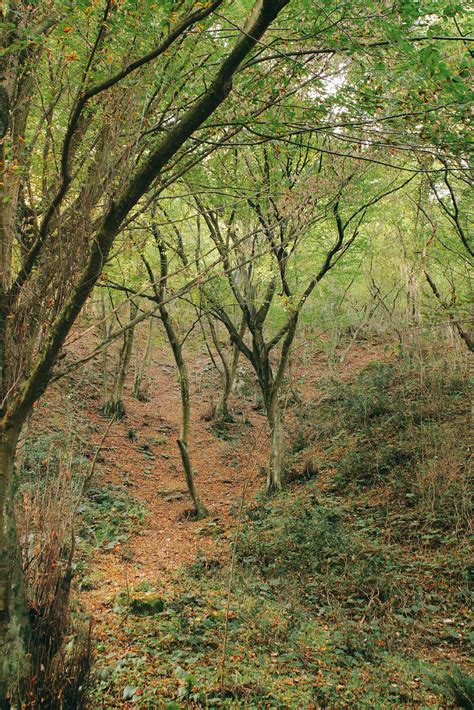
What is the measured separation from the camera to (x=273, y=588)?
5777 mm

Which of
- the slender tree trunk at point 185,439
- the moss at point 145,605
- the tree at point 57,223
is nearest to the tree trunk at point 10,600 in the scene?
the tree at point 57,223

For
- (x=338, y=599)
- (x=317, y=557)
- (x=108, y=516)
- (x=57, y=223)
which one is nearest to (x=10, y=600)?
(x=57, y=223)

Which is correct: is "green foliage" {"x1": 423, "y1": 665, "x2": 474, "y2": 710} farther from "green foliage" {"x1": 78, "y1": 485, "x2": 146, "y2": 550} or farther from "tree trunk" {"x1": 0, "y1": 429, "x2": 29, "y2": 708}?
"green foliage" {"x1": 78, "y1": 485, "x2": 146, "y2": 550}

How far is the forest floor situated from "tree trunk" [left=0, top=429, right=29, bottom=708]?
0.78 meters

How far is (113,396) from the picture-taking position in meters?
14.1

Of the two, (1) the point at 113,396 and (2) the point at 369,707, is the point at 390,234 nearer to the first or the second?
(1) the point at 113,396

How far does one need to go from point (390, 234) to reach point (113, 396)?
901 cm

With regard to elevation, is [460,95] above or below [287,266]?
below

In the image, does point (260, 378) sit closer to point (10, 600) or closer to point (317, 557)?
point (317, 557)

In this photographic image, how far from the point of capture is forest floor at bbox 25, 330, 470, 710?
→ 3.62m

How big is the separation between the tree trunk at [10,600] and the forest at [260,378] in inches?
0.7

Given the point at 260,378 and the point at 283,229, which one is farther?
the point at 260,378

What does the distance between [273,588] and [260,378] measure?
15.2ft

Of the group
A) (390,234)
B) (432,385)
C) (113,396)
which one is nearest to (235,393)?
(113,396)
